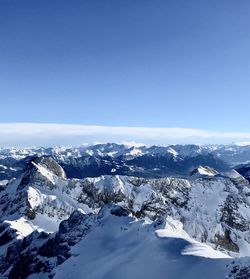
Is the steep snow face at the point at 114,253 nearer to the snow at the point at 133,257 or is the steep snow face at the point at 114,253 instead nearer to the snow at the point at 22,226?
the snow at the point at 133,257

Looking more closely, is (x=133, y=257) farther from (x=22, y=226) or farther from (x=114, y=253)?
(x=22, y=226)

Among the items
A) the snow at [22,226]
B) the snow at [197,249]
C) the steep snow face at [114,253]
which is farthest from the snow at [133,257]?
the snow at [22,226]

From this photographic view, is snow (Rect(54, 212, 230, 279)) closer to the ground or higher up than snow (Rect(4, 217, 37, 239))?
higher up

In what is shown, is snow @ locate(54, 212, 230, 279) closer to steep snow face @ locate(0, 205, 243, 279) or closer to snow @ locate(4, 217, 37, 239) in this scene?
steep snow face @ locate(0, 205, 243, 279)

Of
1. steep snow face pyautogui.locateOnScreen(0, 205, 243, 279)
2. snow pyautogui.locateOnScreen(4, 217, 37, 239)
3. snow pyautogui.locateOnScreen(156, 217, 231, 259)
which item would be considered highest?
snow pyautogui.locateOnScreen(156, 217, 231, 259)

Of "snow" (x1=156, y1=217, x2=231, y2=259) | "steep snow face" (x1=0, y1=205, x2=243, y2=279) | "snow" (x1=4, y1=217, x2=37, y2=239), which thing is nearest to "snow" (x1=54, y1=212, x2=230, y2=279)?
"steep snow face" (x1=0, y1=205, x2=243, y2=279)

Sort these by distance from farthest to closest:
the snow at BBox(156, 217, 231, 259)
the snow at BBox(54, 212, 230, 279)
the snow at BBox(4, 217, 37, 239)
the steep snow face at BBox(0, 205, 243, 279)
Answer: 1. the snow at BBox(4, 217, 37, 239)
2. the snow at BBox(156, 217, 231, 259)
3. the steep snow face at BBox(0, 205, 243, 279)
4. the snow at BBox(54, 212, 230, 279)

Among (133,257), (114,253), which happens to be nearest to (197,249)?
(133,257)

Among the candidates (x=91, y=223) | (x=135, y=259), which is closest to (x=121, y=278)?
(x=135, y=259)

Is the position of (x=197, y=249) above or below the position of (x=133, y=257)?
above

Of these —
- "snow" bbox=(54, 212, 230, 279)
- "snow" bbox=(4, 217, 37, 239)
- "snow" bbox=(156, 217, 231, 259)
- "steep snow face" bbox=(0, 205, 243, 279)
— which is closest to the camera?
"snow" bbox=(54, 212, 230, 279)

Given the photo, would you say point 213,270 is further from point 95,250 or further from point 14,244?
point 14,244
